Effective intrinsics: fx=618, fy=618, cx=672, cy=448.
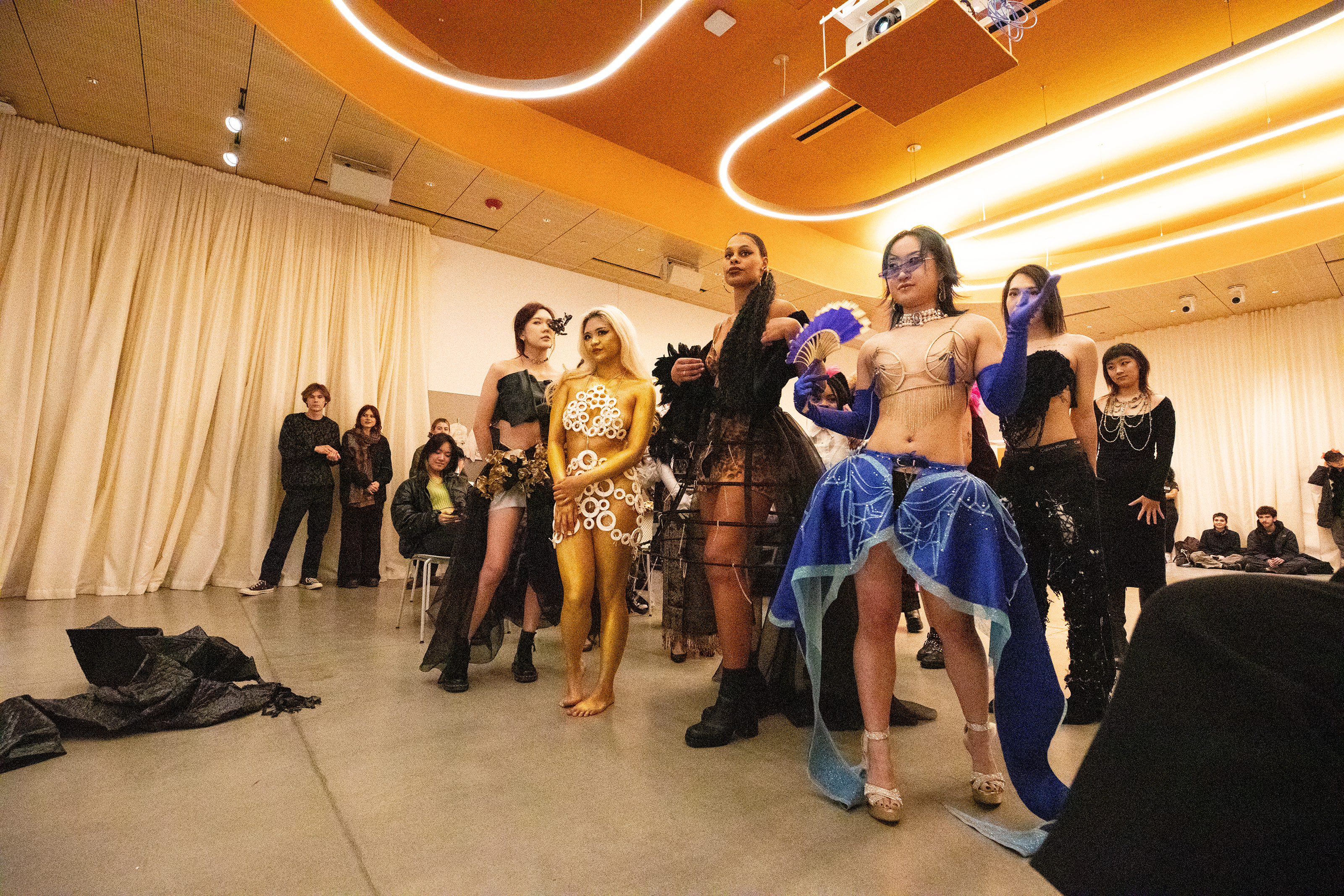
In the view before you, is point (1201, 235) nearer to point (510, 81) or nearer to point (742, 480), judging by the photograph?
point (510, 81)

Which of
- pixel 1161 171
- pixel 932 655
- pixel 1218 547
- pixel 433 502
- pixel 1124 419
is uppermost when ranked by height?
pixel 1161 171

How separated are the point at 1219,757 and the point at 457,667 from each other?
2.74 meters

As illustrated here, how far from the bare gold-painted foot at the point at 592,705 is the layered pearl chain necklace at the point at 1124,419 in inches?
112

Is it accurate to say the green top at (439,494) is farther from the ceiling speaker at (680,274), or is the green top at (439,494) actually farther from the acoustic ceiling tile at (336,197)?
the ceiling speaker at (680,274)

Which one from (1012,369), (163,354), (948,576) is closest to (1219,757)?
(948,576)

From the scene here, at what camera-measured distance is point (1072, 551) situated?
2416 millimetres

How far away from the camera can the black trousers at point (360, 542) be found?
236 inches

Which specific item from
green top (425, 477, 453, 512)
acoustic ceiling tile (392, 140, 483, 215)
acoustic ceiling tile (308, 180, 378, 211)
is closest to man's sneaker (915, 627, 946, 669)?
green top (425, 477, 453, 512)

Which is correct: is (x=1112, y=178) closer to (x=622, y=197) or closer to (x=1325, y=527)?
(x=622, y=197)

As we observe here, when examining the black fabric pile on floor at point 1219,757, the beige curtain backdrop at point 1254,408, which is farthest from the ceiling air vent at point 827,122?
the beige curtain backdrop at point 1254,408

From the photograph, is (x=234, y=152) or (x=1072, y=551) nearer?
(x=1072, y=551)

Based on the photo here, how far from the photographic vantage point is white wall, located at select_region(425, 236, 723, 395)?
7.25m

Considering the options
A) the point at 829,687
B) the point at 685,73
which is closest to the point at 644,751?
the point at 829,687

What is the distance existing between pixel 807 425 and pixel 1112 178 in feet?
15.7
